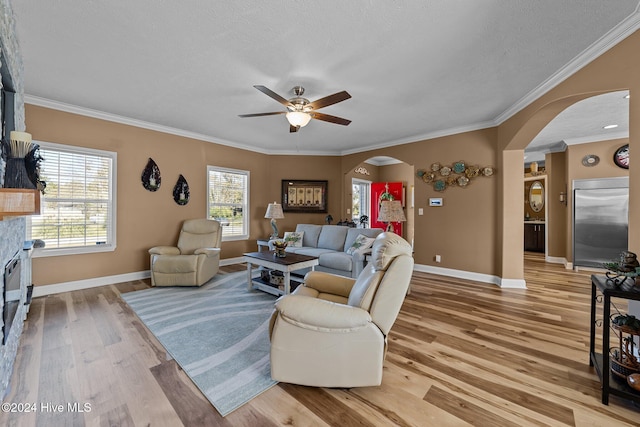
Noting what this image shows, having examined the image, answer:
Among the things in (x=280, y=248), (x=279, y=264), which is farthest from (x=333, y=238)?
(x=279, y=264)

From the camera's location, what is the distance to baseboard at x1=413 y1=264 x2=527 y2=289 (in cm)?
406

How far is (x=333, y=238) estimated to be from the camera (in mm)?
4797

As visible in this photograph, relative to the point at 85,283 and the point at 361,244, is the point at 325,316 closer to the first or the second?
the point at 361,244

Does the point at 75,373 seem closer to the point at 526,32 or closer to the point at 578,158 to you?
the point at 526,32

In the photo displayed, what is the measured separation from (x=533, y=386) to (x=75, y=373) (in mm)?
3283

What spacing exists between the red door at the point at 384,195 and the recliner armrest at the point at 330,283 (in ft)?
18.2

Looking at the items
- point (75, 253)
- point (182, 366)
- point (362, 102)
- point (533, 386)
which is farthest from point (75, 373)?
point (362, 102)

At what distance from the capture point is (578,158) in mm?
5312

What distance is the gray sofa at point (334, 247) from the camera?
4020 millimetres

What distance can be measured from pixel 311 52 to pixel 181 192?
3649 mm

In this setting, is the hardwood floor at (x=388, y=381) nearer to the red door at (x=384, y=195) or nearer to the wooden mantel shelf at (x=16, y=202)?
the wooden mantel shelf at (x=16, y=202)

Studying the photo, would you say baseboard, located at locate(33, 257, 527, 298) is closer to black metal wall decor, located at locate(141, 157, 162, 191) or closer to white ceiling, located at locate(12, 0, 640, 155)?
black metal wall decor, located at locate(141, 157, 162, 191)

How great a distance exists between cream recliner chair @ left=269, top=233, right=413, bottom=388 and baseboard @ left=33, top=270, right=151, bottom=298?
376 centimetres

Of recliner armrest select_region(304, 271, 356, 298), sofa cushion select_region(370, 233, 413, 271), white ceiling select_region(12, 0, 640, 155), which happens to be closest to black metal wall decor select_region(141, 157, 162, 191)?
white ceiling select_region(12, 0, 640, 155)
